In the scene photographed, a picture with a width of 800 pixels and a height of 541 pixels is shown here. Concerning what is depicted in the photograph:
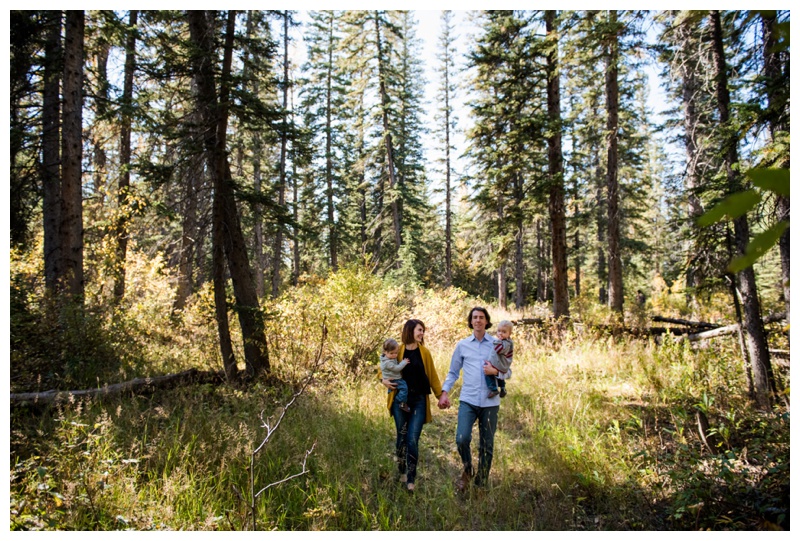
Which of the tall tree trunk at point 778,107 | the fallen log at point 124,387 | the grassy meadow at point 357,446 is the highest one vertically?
the tall tree trunk at point 778,107

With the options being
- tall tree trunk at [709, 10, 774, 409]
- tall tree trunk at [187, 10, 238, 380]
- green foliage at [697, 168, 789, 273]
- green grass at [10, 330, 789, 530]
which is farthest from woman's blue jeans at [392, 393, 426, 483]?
tall tree trunk at [709, 10, 774, 409]

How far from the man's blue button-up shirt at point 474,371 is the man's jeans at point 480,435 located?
0.08 meters

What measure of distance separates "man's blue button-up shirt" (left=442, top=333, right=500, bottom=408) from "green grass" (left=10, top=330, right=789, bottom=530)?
877 millimetres

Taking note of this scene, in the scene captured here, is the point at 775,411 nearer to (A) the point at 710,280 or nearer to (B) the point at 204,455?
(A) the point at 710,280

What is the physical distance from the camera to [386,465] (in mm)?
4879

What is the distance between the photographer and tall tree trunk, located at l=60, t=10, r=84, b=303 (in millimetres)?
8102

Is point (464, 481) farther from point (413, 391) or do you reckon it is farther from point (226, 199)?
point (226, 199)

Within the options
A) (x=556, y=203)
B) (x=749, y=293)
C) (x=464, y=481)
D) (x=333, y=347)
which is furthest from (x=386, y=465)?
(x=556, y=203)

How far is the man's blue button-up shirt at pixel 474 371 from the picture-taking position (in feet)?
14.4

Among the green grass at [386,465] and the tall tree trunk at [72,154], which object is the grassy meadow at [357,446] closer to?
the green grass at [386,465]

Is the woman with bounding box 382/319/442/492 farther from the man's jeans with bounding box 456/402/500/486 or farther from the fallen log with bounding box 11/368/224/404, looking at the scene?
the fallen log with bounding box 11/368/224/404

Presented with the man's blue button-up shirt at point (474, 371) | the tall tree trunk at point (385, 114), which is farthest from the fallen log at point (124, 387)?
the tall tree trunk at point (385, 114)
